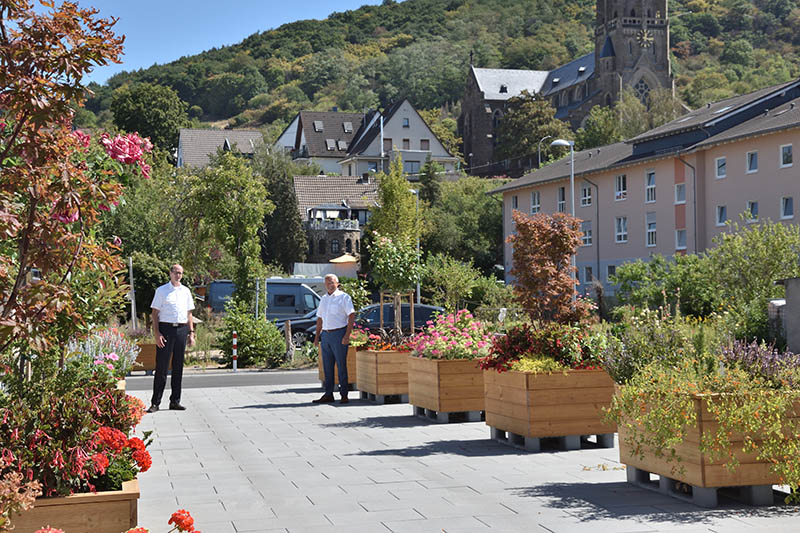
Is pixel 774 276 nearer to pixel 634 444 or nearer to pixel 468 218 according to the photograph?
pixel 634 444

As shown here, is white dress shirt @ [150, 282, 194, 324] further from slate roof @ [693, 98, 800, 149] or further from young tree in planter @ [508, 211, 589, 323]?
slate roof @ [693, 98, 800, 149]

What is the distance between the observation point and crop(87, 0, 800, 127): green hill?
168 metres

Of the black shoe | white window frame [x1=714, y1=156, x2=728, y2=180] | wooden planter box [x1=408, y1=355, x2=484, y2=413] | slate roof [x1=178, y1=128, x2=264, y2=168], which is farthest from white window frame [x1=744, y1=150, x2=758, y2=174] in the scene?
slate roof [x1=178, y1=128, x2=264, y2=168]

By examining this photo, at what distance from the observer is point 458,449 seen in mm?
10547

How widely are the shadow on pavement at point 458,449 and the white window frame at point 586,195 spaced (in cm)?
5293

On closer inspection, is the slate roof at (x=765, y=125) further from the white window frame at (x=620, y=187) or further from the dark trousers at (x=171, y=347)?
the dark trousers at (x=171, y=347)

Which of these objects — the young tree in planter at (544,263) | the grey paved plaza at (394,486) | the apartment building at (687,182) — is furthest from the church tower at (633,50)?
the grey paved plaza at (394,486)

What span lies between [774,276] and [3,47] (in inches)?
1376

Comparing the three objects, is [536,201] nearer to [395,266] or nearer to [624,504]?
[395,266]

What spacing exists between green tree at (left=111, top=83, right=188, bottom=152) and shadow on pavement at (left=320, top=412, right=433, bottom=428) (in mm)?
98674

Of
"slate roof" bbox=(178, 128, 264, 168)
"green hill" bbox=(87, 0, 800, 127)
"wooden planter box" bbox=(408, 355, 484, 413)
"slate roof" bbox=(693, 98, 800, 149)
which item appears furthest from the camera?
"green hill" bbox=(87, 0, 800, 127)

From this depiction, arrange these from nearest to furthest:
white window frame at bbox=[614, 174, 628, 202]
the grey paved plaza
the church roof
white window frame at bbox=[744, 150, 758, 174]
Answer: the grey paved plaza → white window frame at bbox=[744, 150, 758, 174] → white window frame at bbox=[614, 174, 628, 202] → the church roof

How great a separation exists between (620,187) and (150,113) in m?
65.1

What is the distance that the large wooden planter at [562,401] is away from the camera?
9.98m
